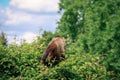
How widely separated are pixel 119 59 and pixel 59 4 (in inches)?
598

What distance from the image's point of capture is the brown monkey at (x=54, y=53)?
9047 mm

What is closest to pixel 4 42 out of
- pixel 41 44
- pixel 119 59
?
pixel 41 44

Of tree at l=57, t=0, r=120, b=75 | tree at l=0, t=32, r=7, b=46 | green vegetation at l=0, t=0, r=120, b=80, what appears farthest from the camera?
tree at l=57, t=0, r=120, b=75

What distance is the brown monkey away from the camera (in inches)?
356

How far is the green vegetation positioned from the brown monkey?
13cm

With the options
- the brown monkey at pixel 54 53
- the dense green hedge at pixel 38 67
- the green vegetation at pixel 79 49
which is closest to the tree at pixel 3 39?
the green vegetation at pixel 79 49

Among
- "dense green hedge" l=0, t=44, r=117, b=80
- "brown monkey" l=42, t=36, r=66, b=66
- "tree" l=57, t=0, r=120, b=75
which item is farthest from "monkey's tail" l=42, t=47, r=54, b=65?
"tree" l=57, t=0, r=120, b=75

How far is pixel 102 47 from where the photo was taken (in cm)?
4125

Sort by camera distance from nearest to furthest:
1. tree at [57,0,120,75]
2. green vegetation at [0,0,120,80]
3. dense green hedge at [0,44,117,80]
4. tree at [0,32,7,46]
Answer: dense green hedge at [0,44,117,80] → green vegetation at [0,0,120,80] → tree at [0,32,7,46] → tree at [57,0,120,75]

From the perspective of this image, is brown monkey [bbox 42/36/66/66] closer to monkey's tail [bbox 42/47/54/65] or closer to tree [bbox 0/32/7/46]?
monkey's tail [bbox 42/47/54/65]

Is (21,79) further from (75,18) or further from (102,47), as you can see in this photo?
(75,18)

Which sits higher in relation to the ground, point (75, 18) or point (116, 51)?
point (75, 18)

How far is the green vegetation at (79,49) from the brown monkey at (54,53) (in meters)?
0.13

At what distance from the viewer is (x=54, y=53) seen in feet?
30.1
